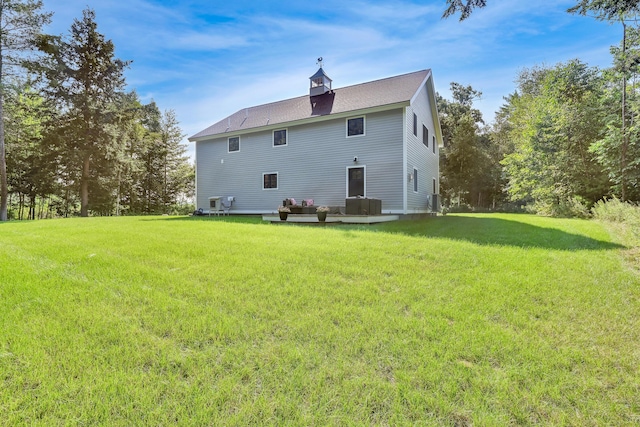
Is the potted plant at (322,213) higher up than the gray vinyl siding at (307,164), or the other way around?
the gray vinyl siding at (307,164)

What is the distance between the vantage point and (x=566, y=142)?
50.0 ft

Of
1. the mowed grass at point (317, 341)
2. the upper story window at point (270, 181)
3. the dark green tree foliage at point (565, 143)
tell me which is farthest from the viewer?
the dark green tree foliage at point (565, 143)

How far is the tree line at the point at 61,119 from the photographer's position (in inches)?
546

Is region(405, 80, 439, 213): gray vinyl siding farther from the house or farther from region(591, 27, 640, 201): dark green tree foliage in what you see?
region(591, 27, 640, 201): dark green tree foliage

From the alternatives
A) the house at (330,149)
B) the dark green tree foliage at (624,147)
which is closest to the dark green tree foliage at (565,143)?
the dark green tree foliage at (624,147)

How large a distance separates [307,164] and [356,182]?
2.42 metres

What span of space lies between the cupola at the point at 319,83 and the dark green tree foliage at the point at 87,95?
1187 cm

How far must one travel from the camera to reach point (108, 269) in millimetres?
3914

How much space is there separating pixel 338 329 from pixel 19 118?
2297cm

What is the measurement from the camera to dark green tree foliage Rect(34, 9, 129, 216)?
16.6m

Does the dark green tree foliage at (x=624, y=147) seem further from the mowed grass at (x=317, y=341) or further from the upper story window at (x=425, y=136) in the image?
the mowed grass at (x=317, y=341)

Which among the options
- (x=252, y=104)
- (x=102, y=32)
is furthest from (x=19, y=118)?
(x=252, y=104)

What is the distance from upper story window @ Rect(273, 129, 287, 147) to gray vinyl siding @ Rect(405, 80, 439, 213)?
5488 mm

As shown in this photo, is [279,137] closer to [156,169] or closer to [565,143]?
[565,143]
